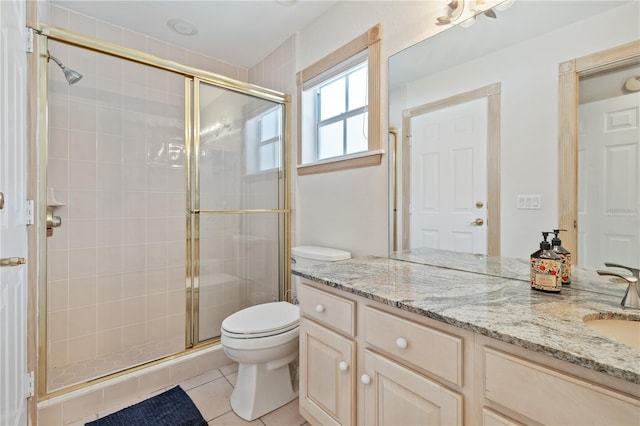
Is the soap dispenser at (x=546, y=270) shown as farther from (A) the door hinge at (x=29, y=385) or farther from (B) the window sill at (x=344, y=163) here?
(A) the door hinge at (x=29, y=385)

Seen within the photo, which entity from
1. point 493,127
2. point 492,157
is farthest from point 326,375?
point 493,127

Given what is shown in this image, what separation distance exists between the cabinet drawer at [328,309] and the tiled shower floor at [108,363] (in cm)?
124

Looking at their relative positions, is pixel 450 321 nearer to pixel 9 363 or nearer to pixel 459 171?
pixel 459 171

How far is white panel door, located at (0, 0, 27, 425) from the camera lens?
3.07ft

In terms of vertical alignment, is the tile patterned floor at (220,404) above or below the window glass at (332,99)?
below

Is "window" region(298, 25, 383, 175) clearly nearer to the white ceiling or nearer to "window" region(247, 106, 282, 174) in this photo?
"window" region(247, 106, 282, 174)

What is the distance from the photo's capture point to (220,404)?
172cm

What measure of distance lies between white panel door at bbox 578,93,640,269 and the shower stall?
1.84 m

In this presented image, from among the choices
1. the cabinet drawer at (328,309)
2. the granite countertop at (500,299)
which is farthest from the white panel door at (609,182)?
the cabinet drawer at (328,309)

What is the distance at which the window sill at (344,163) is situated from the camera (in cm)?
178

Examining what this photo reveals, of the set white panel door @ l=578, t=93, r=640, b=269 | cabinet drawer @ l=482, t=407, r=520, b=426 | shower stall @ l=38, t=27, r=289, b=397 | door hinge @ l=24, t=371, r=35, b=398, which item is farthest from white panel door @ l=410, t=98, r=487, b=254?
door hinge @ l=24, t=371, r=35, b=398

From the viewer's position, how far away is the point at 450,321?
0.83 m

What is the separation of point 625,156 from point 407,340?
0.93 meters

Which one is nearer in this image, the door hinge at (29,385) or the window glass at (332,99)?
the door hinge at (29,385)
